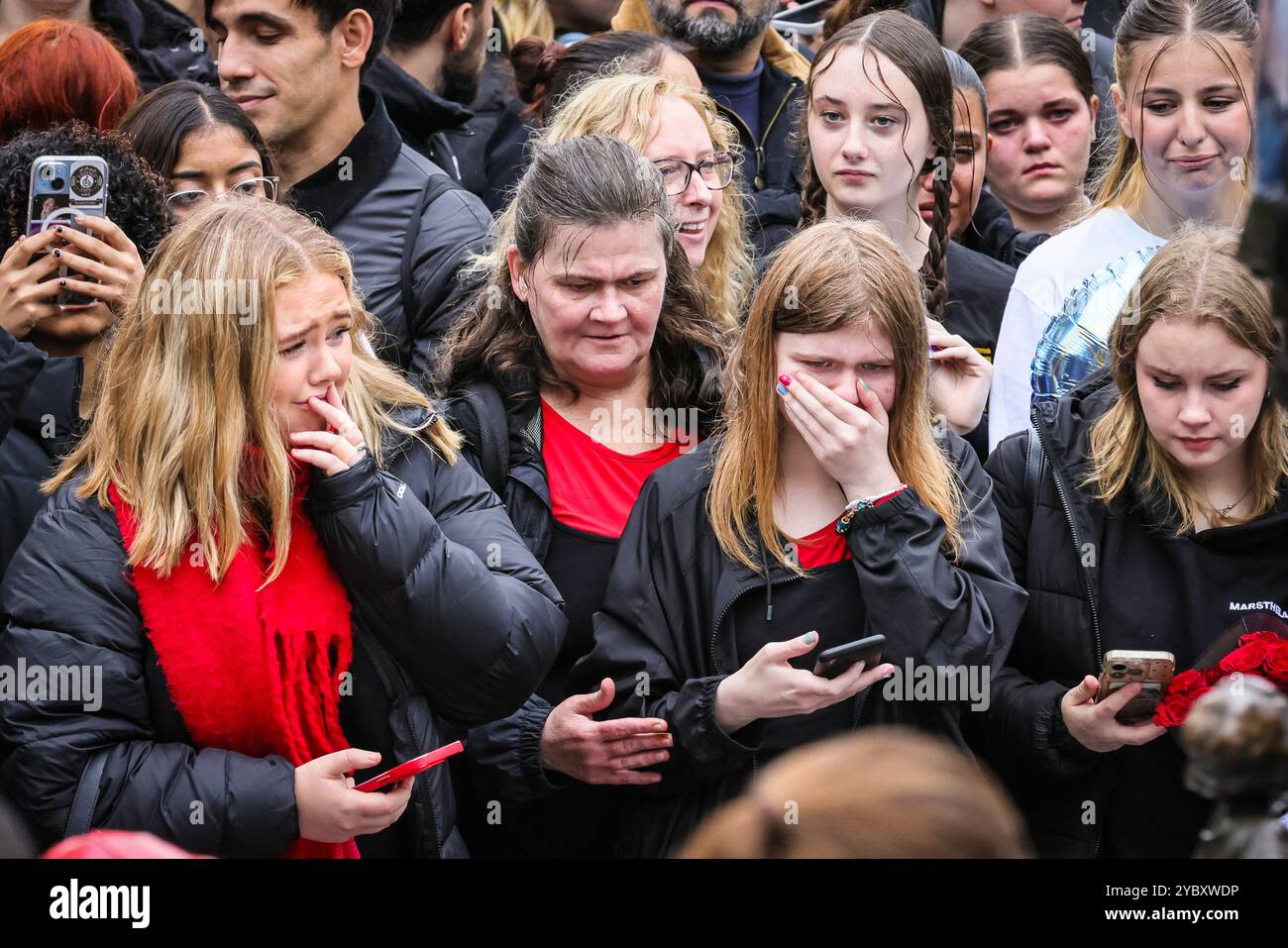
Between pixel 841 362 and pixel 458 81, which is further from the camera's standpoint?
Answer: pixel 458 81

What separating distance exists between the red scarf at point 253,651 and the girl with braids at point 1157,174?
1.94m

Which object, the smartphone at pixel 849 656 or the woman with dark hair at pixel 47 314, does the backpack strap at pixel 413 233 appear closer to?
the woman with dark hair at pixel 47 314

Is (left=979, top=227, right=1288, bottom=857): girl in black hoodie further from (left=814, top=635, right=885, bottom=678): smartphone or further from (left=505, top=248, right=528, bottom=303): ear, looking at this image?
(left=505, top=248, right=528, bottom=303): ear

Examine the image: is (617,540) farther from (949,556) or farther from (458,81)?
(458,81)

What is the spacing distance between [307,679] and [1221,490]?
204 centimetres

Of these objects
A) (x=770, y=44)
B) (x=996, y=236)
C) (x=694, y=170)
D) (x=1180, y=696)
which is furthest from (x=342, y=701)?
(x=770, y=44)

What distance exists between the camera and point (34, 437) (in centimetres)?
387

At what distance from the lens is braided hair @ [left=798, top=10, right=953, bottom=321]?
15.3 ft

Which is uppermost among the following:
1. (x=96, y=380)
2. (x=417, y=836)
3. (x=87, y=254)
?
(x=87, y=254)

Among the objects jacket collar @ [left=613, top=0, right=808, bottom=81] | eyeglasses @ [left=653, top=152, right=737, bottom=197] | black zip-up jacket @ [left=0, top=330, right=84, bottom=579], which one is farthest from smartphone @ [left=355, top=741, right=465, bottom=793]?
jacket collar @ [left=613, top=0, right=808, bottom=81]

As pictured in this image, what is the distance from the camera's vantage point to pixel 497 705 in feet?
11.1

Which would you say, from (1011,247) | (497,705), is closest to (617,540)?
(497,705)
